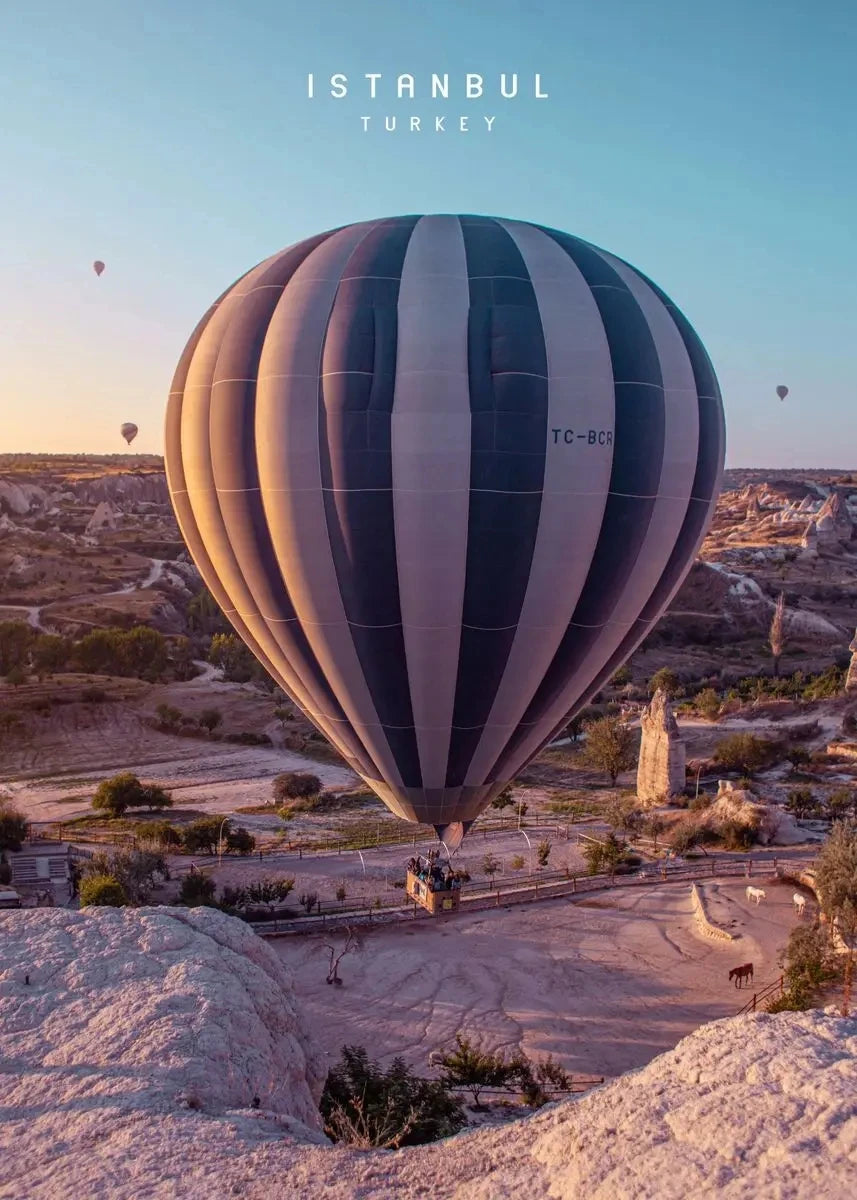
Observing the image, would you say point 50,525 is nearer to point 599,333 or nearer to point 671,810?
point 671,810

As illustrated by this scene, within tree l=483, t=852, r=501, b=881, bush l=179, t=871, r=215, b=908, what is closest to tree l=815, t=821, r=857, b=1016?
tree l=483, t=852, r=501, b=881

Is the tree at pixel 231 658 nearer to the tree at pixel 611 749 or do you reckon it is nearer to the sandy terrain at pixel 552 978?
the tree at pixel 611 749

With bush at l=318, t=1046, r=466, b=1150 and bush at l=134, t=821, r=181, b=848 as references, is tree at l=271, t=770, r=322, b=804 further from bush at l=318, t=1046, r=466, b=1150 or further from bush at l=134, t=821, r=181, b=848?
bush at l=318, t=1046, r=466, b=1150

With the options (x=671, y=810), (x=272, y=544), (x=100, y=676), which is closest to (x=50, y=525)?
(x=100, y=676)

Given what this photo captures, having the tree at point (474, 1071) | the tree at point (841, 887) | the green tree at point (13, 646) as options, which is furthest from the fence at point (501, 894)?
the green tree at point (13, 646)

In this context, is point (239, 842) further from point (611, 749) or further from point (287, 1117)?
point (287, 1117)
